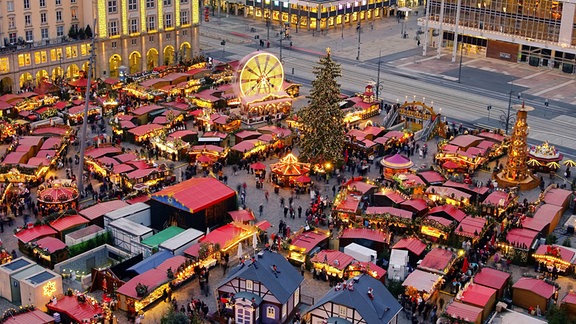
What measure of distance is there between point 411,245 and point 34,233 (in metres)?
28.5

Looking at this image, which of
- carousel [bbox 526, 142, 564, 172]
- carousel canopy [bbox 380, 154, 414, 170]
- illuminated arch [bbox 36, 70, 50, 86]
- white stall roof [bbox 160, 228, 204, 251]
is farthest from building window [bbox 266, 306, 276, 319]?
illuminated arch [bbox 36, 70, 50, 86]

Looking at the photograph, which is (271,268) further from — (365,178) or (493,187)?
(493,187)

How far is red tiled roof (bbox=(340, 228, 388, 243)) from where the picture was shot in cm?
6256

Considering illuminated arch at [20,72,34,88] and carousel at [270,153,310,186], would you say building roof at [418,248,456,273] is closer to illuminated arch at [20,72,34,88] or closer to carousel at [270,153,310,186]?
carousel at [270,153,310,186]

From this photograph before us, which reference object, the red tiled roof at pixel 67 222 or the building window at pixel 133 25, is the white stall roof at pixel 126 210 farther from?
the building window at pixel 133 25

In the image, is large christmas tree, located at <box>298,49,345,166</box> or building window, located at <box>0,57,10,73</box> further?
building window, located at <box>0,57,10,73</box>

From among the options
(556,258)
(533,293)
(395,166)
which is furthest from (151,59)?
(533,293)

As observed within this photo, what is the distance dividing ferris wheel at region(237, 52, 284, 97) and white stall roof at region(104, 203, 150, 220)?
95.4 ft

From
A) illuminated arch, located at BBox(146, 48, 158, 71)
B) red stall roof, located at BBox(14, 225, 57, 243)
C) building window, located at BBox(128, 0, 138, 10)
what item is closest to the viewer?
red stall roof, located at BBox(14, 225, 57, 243)

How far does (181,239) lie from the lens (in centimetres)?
6153

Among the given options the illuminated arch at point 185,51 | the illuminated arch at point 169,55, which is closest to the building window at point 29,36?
the illuminated arch at point 169,55

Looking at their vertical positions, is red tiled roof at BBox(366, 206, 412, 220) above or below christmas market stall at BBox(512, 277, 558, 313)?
above

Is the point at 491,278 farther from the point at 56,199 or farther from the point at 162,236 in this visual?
the point at 56,199

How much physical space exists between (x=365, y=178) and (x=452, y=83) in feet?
148
